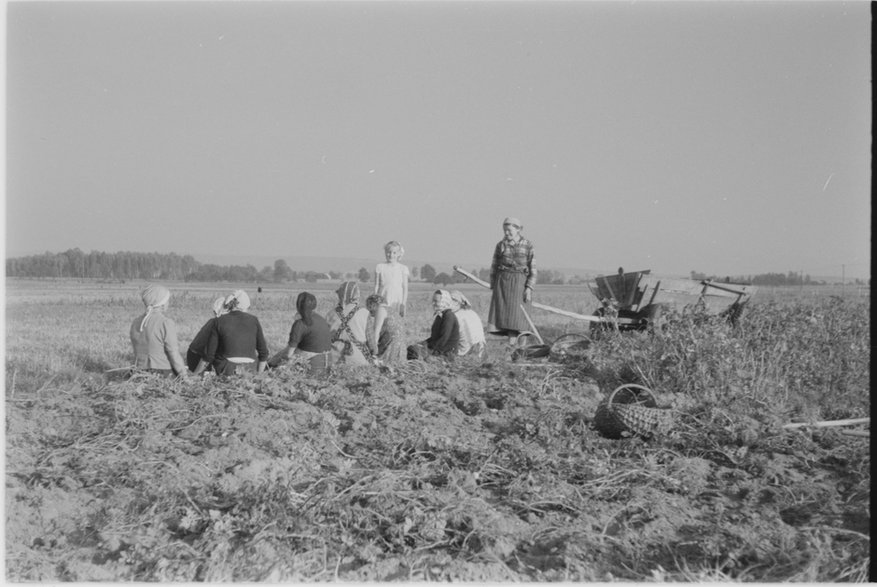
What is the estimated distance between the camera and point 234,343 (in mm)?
7246

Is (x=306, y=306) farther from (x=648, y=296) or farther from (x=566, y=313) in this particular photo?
(x=648, y=296)

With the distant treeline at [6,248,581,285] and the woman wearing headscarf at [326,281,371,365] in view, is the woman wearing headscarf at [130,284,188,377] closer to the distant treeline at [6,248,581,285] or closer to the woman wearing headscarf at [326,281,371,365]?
the woman wearing headscarf at [326,281,371,365]

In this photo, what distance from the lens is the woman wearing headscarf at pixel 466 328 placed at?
8836 millimetres

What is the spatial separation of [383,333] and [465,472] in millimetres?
3901

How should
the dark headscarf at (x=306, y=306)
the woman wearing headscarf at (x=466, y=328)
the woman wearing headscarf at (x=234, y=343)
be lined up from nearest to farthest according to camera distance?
the woman wearing headscarf at (x=234, y=343) → the dark headscarf at (x=306, y=306) → the woman wearing headscarf at (x=466, y=328)

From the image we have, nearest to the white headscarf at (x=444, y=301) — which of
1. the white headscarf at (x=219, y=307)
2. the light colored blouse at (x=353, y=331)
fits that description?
the light colored blouse at (x=353, y=331)

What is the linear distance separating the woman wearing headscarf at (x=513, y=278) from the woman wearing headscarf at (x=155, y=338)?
412 centimetres

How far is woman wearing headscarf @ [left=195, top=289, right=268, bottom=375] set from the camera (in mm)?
7211

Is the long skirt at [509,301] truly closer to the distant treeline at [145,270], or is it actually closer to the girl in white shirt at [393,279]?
the girl in white shirt at [393,279]

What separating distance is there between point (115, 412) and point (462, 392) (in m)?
2.81

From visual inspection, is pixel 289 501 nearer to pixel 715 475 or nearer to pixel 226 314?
pixel 715 475

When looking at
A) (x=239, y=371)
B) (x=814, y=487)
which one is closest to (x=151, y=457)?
(x=239, y=371)

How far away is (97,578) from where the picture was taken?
365 cm

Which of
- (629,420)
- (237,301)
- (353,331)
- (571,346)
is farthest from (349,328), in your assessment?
(629,420)
